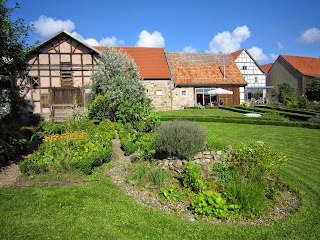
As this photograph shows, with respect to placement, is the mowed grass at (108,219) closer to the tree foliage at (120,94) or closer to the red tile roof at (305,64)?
the tree foliage at (120,94)

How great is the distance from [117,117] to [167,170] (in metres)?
8.02

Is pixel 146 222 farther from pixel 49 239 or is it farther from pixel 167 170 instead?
pixel 167 170

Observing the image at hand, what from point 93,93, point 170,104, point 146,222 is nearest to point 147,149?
point 146,222

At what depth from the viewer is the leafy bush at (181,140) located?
7.98m

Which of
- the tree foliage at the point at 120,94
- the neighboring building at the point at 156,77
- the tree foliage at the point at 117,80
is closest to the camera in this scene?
the tree foliage at the point at 120,94

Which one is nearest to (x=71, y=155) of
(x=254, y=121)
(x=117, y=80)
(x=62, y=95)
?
(x=117, y=80)

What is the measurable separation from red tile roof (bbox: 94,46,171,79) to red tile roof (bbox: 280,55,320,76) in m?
23.9

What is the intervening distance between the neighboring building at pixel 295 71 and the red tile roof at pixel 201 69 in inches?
599

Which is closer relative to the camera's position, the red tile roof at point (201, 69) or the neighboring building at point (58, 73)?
the neighboring building at point (58, 73)

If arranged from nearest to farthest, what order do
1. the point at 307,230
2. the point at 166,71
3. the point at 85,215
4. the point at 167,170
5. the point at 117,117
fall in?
the point at 307,230, the point at 85,215, the point at 167,170, the point at 117,117, the point at 166,71

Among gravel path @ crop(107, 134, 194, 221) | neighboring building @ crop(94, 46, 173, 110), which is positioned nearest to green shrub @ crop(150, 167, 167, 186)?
gravel path @ crop(107, 134, 194, 221)

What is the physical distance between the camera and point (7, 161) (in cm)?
930

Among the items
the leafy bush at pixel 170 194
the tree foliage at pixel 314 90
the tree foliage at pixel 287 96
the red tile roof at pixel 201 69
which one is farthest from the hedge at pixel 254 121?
the tree foliage at pixel 314 90

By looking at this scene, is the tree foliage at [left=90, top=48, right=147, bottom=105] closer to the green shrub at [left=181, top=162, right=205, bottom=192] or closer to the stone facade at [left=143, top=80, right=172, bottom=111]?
the stone facade at [left=143, top=80, right=172, bottom=111]
